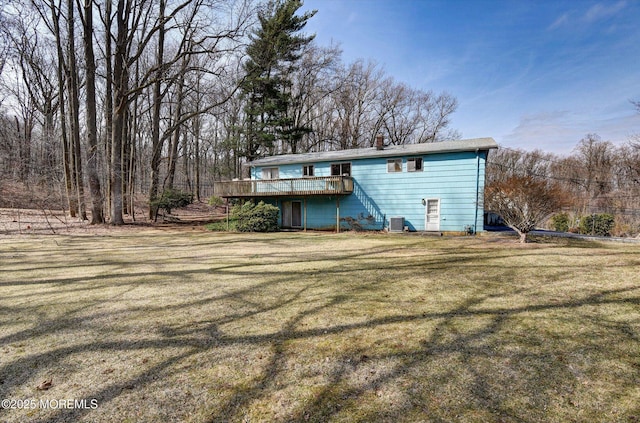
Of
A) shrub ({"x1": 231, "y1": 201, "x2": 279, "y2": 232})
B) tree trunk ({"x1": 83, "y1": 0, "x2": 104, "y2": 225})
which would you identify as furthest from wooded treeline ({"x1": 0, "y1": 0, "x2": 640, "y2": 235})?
shrub ({"x1": 231, "y1": 201, "x2": 279, "y2": 232})

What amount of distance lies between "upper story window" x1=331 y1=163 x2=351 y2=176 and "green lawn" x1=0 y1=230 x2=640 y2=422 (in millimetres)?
11190

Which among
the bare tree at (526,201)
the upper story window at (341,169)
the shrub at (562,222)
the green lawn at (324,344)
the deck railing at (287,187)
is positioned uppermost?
the upper story window at (341,169)

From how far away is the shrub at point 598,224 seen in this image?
15641mm

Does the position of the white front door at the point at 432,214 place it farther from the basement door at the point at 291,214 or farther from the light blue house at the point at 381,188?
the basement door at the point at 291,214

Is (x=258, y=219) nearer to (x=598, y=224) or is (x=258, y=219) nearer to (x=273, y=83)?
(x=273, y=83)

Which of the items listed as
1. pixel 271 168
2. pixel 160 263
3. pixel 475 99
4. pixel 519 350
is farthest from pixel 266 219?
pixel 475 99

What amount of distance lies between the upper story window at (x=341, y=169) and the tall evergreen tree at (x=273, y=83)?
8.66 metres

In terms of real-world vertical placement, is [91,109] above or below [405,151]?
above

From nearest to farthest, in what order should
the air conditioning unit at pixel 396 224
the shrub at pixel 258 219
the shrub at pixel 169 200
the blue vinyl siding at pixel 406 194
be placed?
the blue vinyl siding at pixel 406 194
the air conditioning unit at pixel 396 224
the shrub at pixel 258 219
the shrub at pixel 169 200

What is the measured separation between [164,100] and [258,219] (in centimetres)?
1556

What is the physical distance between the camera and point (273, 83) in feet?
77.9

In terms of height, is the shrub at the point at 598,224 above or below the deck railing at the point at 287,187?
below

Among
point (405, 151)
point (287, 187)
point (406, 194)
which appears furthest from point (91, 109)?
point (406, 194)

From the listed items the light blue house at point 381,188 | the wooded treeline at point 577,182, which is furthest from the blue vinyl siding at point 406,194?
the wooded treeline at point 577,182
